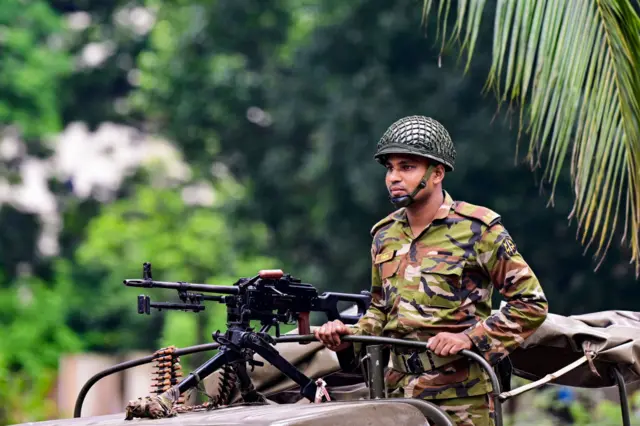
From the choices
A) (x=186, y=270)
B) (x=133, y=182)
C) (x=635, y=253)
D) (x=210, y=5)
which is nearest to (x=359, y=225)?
(x=186, y=270)

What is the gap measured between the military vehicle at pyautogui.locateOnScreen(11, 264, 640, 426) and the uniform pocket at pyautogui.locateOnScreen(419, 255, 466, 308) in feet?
0.87

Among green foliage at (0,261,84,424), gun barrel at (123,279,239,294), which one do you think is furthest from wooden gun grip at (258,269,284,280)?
green foliage at (0,261,84,424)

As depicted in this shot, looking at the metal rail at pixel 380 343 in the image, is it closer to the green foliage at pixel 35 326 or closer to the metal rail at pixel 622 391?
the metal rail at pixel 622 391

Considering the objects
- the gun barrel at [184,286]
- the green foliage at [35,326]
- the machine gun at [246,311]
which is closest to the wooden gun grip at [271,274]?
the machine gun at [246,311]

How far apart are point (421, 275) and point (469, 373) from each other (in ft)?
1.50

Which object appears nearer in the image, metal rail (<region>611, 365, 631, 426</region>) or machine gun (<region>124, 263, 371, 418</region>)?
machine gun (<region>124, 263, 371, 418</region>)

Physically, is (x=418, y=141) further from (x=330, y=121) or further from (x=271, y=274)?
(x=330, y=121)

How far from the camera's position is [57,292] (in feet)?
107

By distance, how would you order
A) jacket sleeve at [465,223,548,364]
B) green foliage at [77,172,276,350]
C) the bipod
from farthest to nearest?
green foliage at [77,172,276,350] < jacket sleeve at [465,223,548,364] < the bipod

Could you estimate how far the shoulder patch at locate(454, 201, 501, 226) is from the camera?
5844 millimetres

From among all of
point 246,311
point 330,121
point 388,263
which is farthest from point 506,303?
point 330,121

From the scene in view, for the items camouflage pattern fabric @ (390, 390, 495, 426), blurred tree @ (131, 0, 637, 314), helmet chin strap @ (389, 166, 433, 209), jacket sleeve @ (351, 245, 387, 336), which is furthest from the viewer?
blurred tree @ (131, 0, 637, 314)

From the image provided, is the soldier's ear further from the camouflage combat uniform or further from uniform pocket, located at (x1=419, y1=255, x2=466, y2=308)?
uniform pocket, located at (x1=419, y1=255, x2=466, y2=308)

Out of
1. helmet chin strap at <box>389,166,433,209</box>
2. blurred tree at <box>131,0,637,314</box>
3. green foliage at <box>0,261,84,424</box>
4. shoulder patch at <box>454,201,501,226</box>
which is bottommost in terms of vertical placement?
shoulder patch at <box>454,201,501,226</box>
